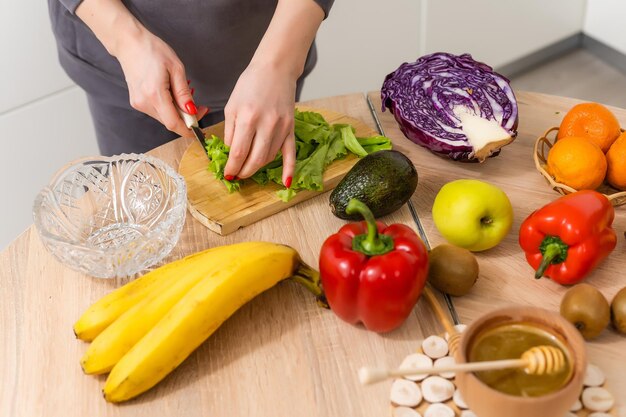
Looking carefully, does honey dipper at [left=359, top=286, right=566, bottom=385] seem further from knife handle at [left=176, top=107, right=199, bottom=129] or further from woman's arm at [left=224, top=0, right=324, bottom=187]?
knife handle at [left=176, top=107, right=199, bottom=129]

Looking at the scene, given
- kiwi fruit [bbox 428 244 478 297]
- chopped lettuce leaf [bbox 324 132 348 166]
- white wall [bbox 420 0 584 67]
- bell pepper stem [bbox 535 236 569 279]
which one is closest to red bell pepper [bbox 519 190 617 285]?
bell pepper stem [bbox 535 236 569 279]

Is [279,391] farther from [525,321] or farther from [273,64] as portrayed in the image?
[273,64]

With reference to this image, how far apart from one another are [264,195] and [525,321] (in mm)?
651

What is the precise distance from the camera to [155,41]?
57.4 inches

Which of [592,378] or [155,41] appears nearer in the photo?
[592,378]

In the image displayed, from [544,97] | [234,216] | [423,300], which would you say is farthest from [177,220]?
[544,97]

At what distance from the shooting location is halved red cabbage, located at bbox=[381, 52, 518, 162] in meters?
1.51

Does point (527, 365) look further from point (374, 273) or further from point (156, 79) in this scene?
point (156, 79)

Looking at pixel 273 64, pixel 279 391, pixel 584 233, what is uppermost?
pixel 273 64

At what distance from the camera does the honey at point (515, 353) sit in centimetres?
92

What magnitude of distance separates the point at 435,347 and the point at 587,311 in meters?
0.24

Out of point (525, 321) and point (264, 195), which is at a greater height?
point (525, 321)

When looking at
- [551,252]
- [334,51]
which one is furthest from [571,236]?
[334,51]

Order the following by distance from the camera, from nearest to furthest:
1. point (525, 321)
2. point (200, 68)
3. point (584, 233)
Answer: point (525, 321) → point (584, 233) → point (200, 68)
